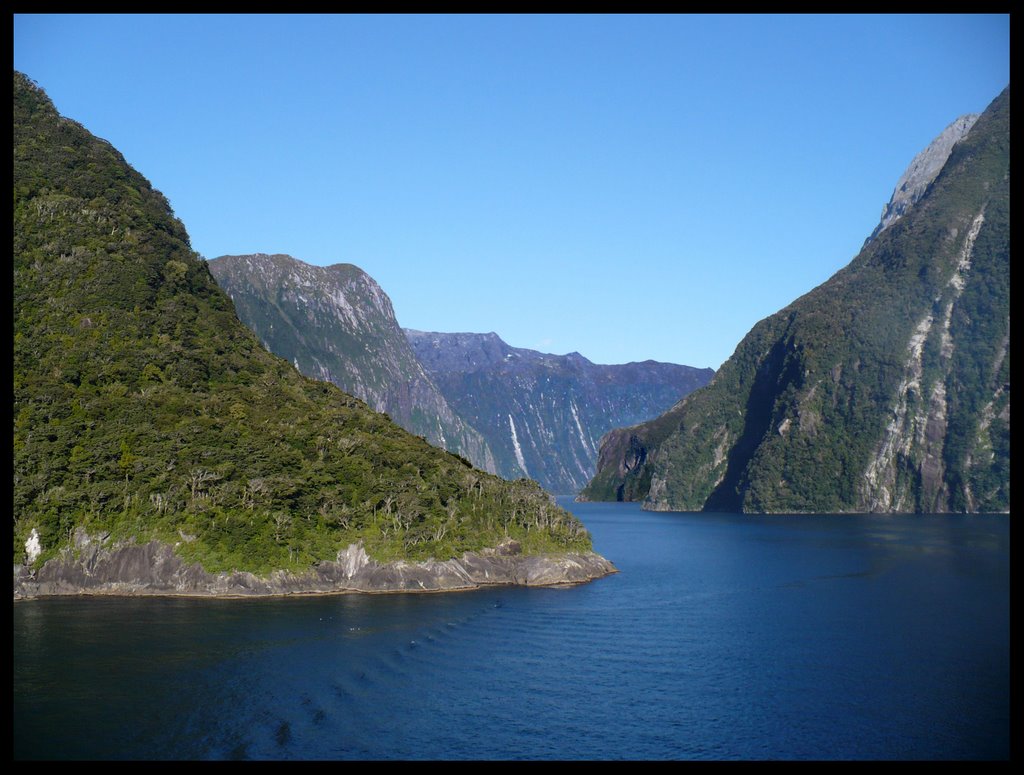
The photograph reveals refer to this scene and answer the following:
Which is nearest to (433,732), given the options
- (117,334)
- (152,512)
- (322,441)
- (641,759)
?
(641,759)

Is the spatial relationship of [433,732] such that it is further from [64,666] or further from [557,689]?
[64,666]

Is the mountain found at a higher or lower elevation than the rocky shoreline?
higher

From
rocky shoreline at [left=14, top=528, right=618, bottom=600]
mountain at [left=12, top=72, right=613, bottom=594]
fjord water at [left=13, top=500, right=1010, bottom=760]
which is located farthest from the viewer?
mountain at [left=12, top=72, right=613, bottom=594]

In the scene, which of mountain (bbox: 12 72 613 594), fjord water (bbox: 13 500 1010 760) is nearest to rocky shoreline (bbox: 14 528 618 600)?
mountain (bbox: 12 72 613 594)

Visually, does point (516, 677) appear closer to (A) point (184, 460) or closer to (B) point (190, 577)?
(B) point (190, 577)

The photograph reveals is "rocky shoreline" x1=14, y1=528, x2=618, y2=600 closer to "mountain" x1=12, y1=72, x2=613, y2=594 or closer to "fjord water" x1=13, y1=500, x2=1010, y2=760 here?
"mountain" x1=12, y1=72, x2=613, y2=594

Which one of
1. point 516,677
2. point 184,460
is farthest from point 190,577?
point 516,677
